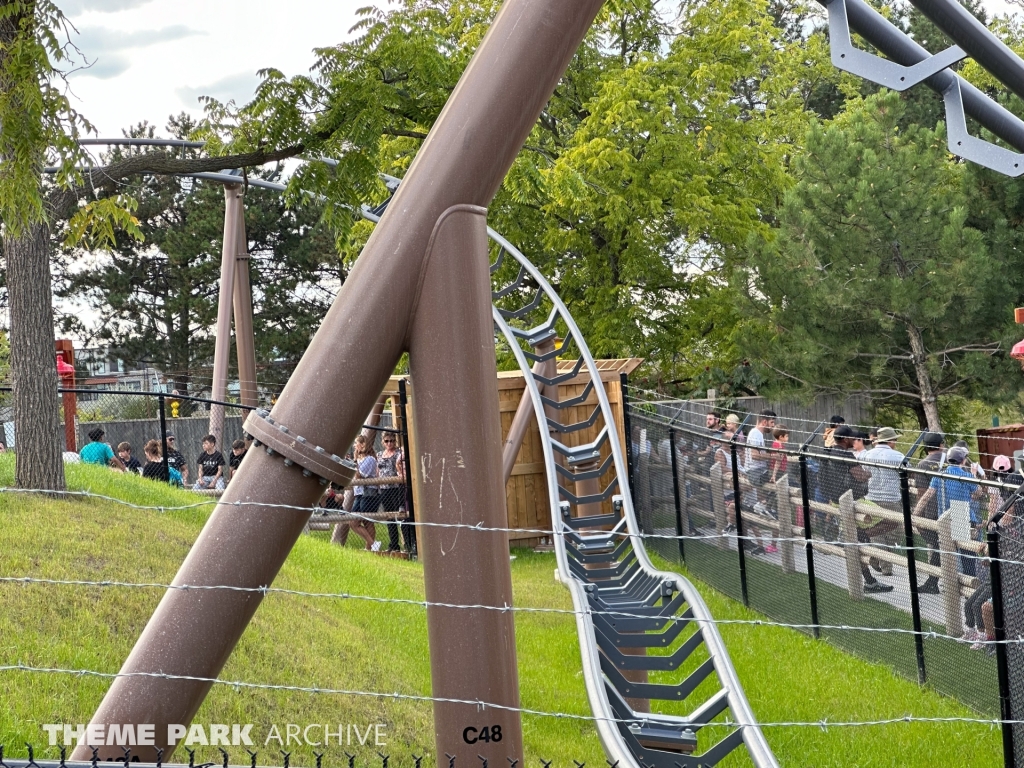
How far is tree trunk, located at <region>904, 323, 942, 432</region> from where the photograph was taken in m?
18.6

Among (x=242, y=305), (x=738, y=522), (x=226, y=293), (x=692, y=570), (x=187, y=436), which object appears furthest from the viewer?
(x=187, y=436)

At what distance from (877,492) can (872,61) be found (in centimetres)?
481

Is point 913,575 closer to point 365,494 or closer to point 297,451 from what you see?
point 297,451

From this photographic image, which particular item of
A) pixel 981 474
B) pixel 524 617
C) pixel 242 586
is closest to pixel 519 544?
pixel 524 617

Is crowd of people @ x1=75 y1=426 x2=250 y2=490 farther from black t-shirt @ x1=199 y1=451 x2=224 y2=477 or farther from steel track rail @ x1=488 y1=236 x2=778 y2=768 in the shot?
steel track rail @ x1=488 y1=236 x2=778 y2=768

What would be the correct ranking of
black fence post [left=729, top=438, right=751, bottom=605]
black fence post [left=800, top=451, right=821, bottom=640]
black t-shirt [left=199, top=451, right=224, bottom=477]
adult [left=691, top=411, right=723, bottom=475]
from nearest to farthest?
black fence post [left=800, top=451, right=821, bottom=640] → black fence post [left=729, top=438, right=751, bottom=605] → adult [left=691, top=411, right=723, bottom=475] → black t-shirt [left=199, top=451, right=224, bottom=477]

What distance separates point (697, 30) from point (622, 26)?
1568 mm

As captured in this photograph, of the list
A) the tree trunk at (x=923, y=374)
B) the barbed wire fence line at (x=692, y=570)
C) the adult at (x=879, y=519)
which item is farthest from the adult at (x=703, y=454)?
the tree trunk at (x=923, y=374)

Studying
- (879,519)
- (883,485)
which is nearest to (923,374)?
(883,485)

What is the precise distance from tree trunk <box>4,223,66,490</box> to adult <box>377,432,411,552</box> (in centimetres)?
549

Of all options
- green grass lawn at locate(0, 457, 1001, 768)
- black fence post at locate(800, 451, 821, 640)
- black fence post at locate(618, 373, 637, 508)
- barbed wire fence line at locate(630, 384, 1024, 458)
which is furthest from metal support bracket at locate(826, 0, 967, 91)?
barbed wire fence line at locate(630, 384, 1024, 458)

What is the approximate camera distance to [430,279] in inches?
149

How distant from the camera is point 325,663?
6.74 metres

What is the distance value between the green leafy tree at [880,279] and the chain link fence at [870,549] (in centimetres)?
580
